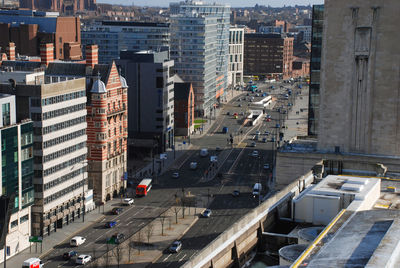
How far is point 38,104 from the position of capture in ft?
360

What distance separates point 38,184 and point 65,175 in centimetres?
771

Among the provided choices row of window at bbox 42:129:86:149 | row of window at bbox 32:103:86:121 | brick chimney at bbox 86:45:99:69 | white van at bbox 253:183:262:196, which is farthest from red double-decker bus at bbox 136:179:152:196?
brick chimney at bbox 86:45:99:69

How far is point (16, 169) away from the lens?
343 feet

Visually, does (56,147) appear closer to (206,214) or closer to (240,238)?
(206,214)

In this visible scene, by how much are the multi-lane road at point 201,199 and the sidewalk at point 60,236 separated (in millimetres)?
1299

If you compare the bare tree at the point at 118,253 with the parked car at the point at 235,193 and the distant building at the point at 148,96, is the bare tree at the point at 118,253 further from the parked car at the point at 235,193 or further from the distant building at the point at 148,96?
the distant building at the point at 148,96

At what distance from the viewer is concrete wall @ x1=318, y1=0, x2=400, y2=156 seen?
97188 millimetres

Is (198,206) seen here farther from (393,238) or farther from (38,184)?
(393,238)

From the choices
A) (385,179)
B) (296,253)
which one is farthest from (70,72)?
(296,253)

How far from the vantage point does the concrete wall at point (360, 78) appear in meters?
97.2

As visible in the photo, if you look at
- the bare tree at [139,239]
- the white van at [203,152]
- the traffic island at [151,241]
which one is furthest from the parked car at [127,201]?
the white van at [203,152]

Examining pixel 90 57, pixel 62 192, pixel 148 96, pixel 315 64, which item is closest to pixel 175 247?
pixel 62 192

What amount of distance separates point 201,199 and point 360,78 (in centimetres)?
4807

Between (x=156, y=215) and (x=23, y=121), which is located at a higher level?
(x=23, y=121)
